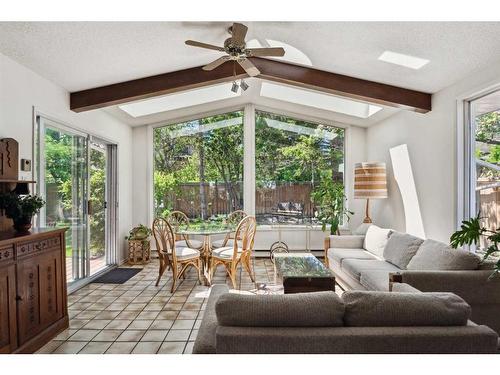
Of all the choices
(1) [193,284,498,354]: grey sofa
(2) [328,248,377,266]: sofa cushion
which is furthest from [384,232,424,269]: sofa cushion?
(1) [193,284,498,354]: grey sofa

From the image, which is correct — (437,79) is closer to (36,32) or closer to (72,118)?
(36,32)

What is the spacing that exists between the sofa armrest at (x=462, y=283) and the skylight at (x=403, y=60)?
205 cm

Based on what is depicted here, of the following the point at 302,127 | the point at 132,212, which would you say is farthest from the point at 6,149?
the point at 302,127

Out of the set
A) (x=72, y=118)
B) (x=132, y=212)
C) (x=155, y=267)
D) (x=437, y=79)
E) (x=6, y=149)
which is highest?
(x=437, y=79)

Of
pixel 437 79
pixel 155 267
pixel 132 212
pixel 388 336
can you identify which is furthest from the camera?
pixel 132 212

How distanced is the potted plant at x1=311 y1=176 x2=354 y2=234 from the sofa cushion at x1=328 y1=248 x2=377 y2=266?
108 centimetres

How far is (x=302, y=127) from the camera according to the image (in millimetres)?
6676

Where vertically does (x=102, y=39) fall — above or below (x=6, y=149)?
above

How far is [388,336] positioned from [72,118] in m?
4.20

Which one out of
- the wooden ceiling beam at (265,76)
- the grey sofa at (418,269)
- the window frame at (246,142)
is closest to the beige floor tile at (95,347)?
the grey sofa at (418,269)

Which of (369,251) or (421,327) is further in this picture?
(369,251)

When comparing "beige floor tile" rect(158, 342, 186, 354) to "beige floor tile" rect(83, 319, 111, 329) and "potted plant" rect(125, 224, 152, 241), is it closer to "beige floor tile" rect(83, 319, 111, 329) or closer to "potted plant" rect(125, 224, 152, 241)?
"beige floor tile" rect(83, 319, 111, 329)

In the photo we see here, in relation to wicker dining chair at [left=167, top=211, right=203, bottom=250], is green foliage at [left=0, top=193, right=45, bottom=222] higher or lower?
higher

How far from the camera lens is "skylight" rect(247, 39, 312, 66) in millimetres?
3702
